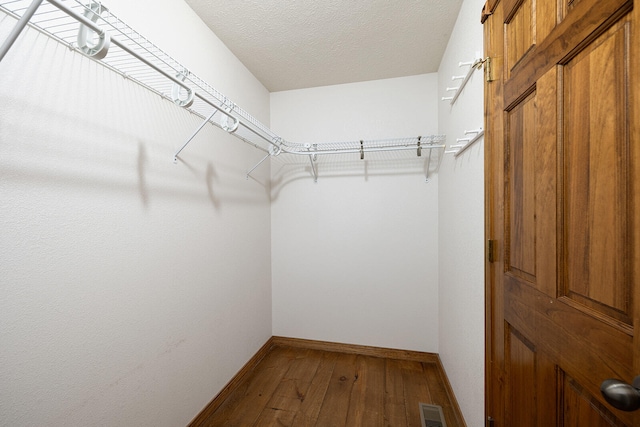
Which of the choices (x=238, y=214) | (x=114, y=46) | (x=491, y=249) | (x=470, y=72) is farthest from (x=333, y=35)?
(x=491, y=249)

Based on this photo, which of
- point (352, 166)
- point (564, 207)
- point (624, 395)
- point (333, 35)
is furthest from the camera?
point (352, 166)

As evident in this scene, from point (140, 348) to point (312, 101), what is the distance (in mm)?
2306

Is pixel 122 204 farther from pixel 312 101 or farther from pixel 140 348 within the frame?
pixel 312 101

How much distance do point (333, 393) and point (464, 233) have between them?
146 centimetres

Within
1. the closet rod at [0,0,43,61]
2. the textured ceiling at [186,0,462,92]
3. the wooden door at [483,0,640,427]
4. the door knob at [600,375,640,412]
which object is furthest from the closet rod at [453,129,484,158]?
the closet rod at [0,0,43,61]

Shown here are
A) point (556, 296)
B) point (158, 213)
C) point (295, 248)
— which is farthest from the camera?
point (295, 248)

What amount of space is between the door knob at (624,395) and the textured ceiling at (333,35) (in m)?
1.87

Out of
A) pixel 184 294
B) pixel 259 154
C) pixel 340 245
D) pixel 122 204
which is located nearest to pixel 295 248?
pixel 340 245

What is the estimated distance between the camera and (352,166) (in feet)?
7.93

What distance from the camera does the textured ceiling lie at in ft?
5.06

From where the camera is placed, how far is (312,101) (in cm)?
252

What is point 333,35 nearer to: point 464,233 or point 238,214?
point 238,214

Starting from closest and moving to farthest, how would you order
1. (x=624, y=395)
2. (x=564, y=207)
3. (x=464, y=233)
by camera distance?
Answer: 1. (x=624, y=395)
2. (x=564, y=207)
3. (x=464, y=233)

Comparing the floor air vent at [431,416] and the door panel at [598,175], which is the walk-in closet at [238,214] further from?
the door panel at [598,175]
